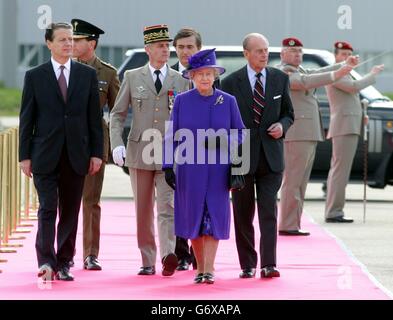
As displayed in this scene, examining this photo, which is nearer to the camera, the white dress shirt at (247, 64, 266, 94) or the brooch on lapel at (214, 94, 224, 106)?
the brooch on lapel at (214, 94, 224, 106)

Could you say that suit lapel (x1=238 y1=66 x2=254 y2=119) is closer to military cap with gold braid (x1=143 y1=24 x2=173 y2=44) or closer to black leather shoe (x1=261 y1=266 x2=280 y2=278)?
military cap with gold braid (x1=143 y1=24 x2=173 y2=44)

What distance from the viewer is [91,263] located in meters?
12.1

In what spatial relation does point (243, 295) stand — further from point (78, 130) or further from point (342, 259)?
point (342, 259)

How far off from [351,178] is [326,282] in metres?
8.81

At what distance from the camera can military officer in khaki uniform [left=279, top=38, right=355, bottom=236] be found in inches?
598

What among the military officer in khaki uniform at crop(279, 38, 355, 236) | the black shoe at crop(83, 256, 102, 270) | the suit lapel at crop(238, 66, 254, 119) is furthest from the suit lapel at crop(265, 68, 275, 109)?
the military officer in khaki uniform at crop(279, 38, 355, 236)

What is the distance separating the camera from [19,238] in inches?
580

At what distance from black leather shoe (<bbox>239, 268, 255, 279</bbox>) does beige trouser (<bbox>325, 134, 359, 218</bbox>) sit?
5.64 metres

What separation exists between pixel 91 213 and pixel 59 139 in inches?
52.1

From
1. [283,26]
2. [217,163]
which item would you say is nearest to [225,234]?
[217,163]

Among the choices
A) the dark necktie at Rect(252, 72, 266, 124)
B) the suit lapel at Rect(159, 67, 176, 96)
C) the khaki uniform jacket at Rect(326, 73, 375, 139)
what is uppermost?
the suit lapel at Rect(159, 67, 176, 96)

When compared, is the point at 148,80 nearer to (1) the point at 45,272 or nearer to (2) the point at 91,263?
(2) the point at 91,263

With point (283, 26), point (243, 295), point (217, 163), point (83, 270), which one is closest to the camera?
point (243, 295)

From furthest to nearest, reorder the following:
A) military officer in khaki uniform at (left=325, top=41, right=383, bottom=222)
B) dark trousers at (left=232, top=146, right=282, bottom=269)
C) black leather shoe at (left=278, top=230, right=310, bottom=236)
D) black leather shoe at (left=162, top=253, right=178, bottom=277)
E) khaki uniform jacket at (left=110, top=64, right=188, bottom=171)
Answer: military officer in khaki uniform at (left=325, top=41, right=383, bottom=222)
black leather shoe at (left=278, top=230, right=310, bottom=236)
khaki uniform jacket at (left=110, top=64, right=188, bottom=171)
dark trousers at (left=232, top=146, right=282, bottom=269)
black leather shoe at (left=162, top=253, right=178, bottom=277)
